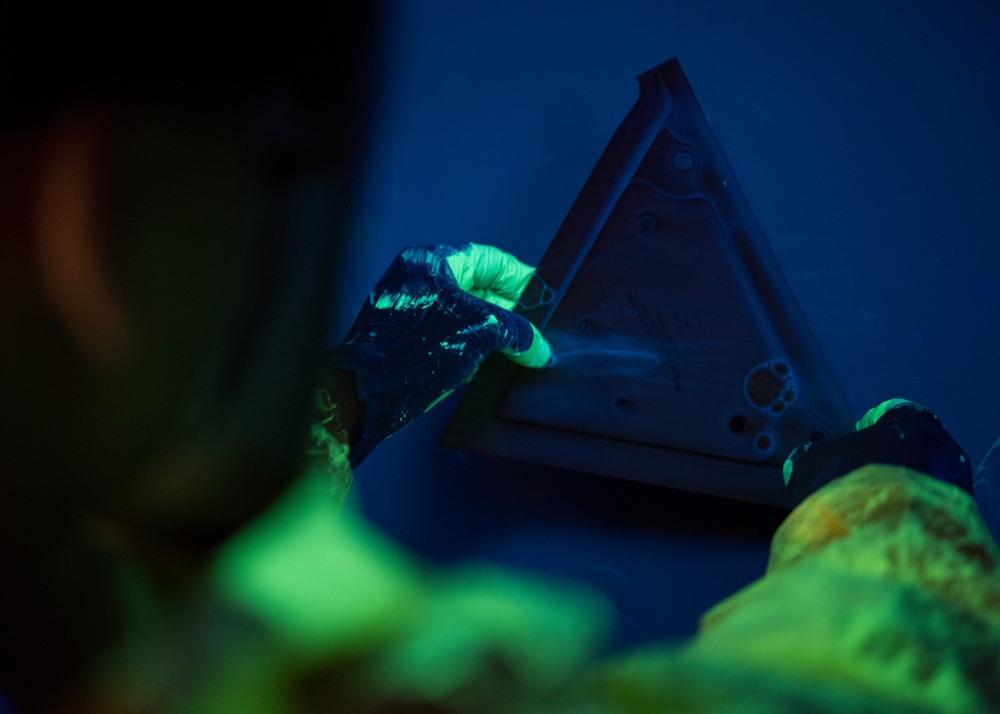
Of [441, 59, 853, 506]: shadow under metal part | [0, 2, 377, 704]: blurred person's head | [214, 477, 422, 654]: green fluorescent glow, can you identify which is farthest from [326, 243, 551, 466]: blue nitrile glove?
[0, 2, 377, 704]: blurred person's head

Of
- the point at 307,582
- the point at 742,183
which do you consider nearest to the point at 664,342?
the point at 742,183

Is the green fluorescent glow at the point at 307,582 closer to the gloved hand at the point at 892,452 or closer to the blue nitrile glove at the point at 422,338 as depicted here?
the blue nitrile glove at the point at 422,338

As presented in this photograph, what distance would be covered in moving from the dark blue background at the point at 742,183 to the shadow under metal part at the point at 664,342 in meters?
0.06

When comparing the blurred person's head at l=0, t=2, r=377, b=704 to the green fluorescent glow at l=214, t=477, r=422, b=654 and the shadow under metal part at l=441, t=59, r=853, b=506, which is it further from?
the shadow under metal part at l=441, t=59, r=853, b=506

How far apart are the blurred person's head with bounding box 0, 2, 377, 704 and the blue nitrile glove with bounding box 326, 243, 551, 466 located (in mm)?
412

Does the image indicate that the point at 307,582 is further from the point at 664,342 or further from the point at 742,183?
the point at 742,183

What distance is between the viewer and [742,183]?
1166mm

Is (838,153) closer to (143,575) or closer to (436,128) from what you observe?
(436,128)

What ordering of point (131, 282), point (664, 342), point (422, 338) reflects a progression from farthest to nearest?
point (664, 342) → point (422, 338) → point (131, 282)

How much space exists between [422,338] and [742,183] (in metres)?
0.62

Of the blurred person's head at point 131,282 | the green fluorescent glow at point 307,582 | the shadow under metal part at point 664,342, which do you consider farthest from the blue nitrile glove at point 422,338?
the blurred person's head at point 131,282

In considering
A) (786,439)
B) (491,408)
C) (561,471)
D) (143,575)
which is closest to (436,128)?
(491,408)

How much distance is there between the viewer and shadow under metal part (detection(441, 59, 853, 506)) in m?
1.05

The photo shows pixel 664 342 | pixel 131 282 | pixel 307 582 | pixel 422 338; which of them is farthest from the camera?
pixel 664 342
